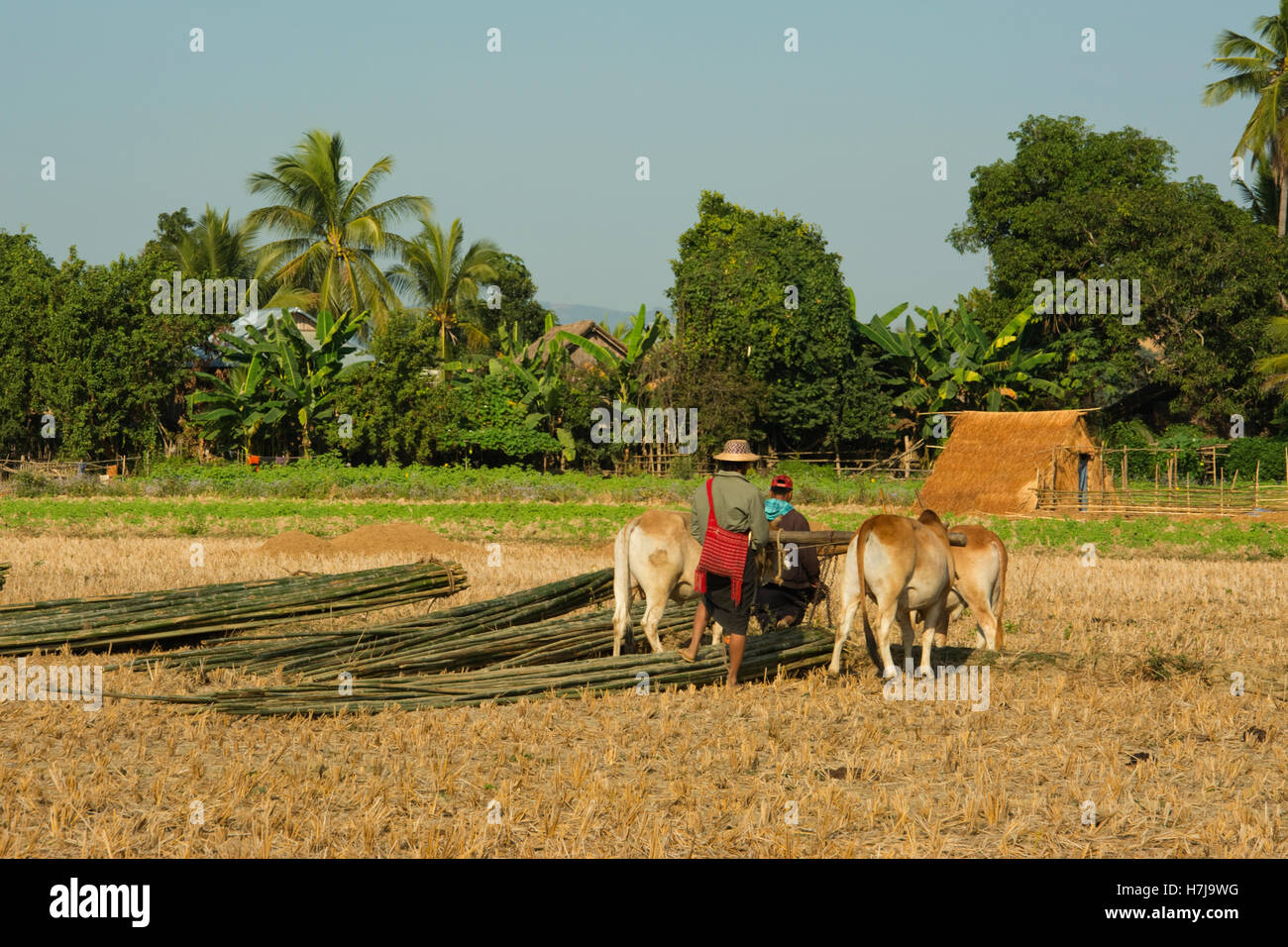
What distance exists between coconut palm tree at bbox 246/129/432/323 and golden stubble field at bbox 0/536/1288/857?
30.8m

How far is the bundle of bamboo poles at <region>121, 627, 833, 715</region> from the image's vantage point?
22.3ft

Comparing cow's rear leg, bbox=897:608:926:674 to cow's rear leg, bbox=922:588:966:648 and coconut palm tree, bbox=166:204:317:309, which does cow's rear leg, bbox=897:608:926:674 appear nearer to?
cow's rear leg, bbox=922:588:966:648

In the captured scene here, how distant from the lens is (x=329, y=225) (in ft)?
122

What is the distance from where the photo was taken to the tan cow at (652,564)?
8328 millimetres

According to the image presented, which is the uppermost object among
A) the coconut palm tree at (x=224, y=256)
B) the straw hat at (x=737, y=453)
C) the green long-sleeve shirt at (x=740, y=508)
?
the coconut palm tree at (x=224, y=256)

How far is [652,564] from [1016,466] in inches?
791

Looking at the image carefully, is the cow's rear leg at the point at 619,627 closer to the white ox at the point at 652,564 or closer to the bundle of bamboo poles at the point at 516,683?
the white ox at the point at 652,564

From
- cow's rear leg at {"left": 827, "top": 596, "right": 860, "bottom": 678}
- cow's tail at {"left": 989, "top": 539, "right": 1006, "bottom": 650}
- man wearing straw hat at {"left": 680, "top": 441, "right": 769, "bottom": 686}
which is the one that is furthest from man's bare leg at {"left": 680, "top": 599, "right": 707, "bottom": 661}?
cow's tail at {"left": 989, "top": 539, "right": 1006, "bottom": 650}

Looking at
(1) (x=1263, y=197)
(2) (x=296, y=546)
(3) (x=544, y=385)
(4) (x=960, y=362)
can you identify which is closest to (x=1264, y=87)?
(1) (x=1263, y=197)

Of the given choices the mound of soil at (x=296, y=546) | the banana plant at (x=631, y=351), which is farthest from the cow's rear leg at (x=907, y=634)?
the banana plant at (x=631, y=351)

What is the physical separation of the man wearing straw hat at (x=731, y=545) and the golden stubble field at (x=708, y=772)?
0.44m

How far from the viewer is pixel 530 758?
5.99 m

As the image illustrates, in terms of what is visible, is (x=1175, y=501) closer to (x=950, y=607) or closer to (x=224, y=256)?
(x=950, y=607)

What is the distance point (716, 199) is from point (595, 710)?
4112 centimetres
